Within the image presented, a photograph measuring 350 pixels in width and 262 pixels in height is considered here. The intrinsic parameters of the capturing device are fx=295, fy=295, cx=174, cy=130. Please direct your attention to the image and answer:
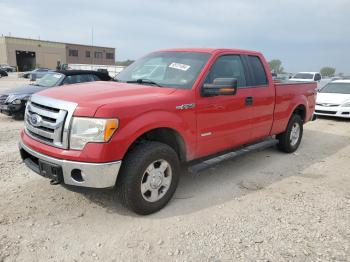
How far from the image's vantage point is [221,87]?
3547 mm

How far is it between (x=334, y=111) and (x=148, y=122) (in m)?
9.28

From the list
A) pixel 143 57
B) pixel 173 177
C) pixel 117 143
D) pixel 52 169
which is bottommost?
pixel 173 177

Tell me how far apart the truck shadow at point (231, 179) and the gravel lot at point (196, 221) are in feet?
0.05

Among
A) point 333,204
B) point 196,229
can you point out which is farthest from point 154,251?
point 333,204

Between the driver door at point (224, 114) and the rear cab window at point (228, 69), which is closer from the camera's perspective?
the driver door at point (224, 114)

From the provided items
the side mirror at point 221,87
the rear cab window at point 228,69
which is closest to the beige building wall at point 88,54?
the rear cab window at point 228,69

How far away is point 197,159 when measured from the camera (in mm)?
3977

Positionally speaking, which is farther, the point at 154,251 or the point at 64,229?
the point at 64,229

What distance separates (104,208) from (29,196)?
103 cm

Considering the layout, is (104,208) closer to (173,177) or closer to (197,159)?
(173,177)

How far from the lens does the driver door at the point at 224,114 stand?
150 inches

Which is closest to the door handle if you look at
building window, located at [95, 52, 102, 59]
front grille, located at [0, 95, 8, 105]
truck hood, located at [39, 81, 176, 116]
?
truck hood, located at [39, 81, 176, 116]

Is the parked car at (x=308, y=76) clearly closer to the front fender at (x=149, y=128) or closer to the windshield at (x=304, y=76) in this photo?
the windshield at (x=304, y=76)

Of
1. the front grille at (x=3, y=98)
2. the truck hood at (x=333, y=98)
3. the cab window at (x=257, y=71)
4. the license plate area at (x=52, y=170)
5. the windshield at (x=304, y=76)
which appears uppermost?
the cab window at (x=257, y=71)
